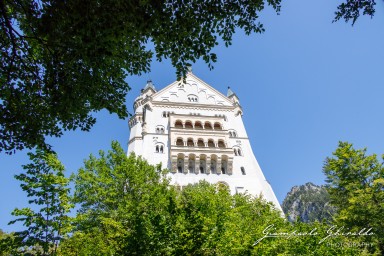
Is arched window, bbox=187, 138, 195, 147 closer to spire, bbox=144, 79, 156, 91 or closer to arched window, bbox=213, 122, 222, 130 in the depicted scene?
arched window, bbox=213, 122, 222, 130

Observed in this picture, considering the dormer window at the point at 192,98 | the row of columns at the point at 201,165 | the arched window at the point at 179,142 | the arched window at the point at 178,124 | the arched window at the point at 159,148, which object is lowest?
the row of columns at the point at 201,165

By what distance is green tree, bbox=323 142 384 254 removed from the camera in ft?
62.0

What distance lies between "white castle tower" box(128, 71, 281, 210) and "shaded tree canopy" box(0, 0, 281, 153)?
2551 centimetres

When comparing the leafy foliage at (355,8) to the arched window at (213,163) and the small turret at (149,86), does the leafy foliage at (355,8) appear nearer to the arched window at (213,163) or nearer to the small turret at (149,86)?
the arched window at (213,163)

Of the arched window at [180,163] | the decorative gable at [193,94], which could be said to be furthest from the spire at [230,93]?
the arched window at [180,163]

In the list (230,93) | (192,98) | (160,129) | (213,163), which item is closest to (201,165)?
(213,163)

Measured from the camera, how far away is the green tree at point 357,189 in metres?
18.9

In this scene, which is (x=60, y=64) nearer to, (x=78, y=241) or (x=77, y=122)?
(x=77, y=122)

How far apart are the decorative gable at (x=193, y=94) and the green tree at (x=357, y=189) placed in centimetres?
2616

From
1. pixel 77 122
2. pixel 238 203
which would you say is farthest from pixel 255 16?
pixel 238 203

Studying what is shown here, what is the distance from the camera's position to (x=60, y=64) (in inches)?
339

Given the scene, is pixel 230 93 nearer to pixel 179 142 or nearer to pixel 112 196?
pixel 179 142

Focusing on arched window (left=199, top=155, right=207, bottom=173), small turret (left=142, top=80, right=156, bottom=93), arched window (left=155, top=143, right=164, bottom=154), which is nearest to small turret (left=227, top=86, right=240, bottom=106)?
small turret (left=142, top=80, right=156, bottom=93)

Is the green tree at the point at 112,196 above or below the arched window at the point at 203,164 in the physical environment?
below
